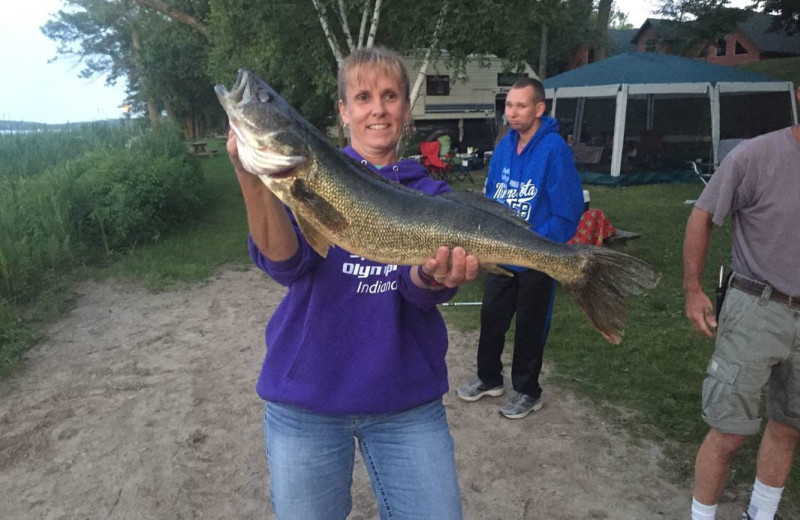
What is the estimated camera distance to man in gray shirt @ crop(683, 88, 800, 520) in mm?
2887

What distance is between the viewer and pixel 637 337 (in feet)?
20.9

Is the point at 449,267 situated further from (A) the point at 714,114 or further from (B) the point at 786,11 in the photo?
(B) the point at 786,11

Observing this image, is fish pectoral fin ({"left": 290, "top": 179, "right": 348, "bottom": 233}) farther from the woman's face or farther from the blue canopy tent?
the blue canopy tent

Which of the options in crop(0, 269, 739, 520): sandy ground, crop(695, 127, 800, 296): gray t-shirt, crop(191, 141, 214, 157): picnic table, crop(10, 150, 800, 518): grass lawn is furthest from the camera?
crop(191, 141, 214, 157): picnic table

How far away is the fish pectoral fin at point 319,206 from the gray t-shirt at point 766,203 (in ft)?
6.75

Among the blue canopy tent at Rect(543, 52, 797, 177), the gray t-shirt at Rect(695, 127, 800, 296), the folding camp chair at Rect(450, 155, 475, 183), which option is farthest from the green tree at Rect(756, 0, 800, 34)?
the gray t-shirt at Rect(695, 127, 800, 296)

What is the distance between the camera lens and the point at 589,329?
6.73 meters

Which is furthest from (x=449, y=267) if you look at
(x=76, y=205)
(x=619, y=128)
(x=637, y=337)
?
(x=619, y=128)

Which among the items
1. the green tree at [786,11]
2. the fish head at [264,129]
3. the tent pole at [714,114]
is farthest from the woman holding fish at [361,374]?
the green tree at [786,11]

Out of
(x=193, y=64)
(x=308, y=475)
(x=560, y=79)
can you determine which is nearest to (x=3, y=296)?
(x=308, y=475)

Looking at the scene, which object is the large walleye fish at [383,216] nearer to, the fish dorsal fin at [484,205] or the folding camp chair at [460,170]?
the fish dorsal fin at [484,205]

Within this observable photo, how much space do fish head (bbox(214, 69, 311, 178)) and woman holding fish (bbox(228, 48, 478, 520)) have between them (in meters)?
0.29

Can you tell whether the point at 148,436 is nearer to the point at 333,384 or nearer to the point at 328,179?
the point at 333,384

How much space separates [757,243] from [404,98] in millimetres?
1994
